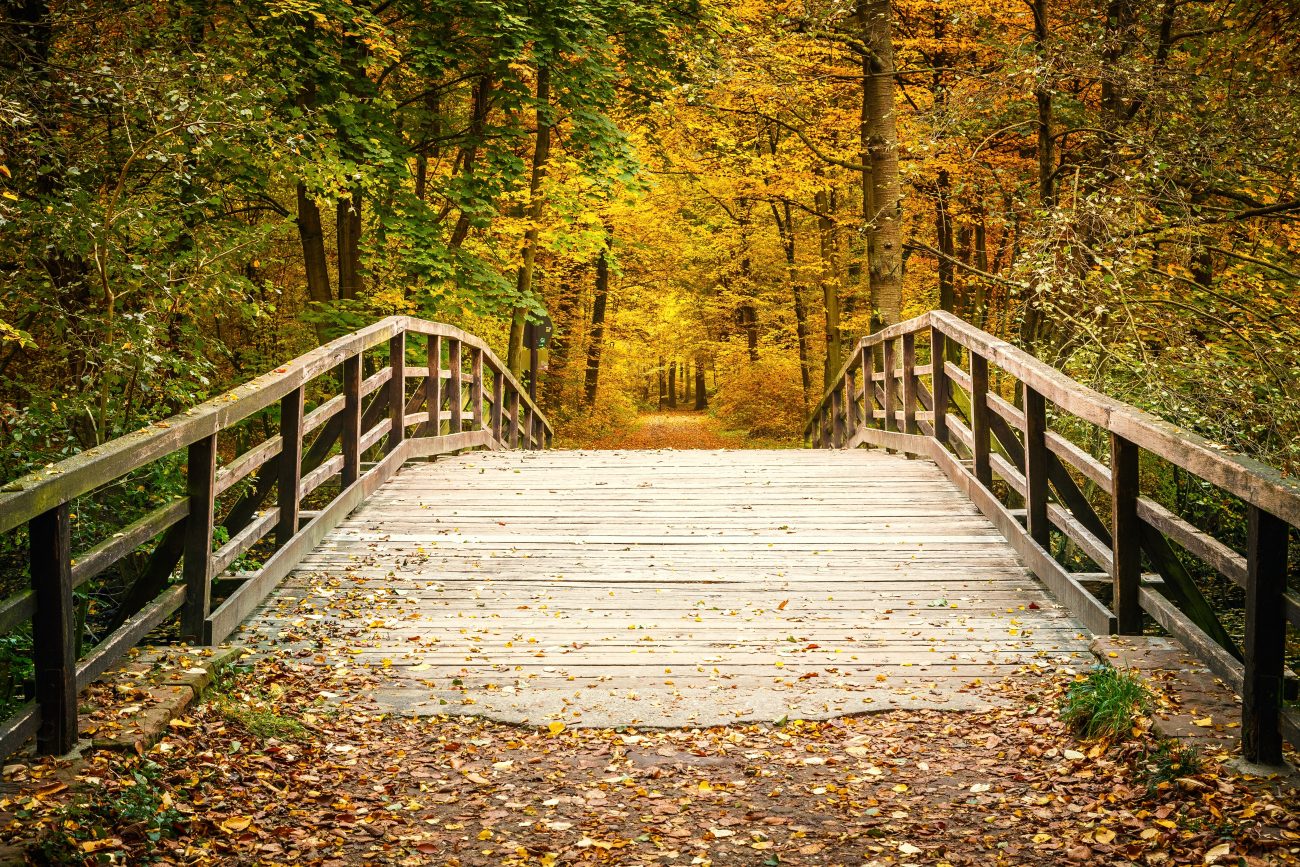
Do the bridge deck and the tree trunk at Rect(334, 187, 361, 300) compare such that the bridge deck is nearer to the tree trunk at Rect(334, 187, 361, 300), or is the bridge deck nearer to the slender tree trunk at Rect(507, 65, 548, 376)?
the tree trunk at Rect(334, 187, 361, 300)

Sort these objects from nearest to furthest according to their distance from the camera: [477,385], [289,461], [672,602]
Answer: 1. [672,602]
2. [289,461]
3. [477,385]

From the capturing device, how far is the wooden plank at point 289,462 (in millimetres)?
5867

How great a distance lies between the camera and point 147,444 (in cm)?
411

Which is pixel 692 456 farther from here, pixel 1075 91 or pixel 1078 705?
pixel 1075 91

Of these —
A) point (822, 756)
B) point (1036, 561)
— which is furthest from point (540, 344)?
point (822, 756)

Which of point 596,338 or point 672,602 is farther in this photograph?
point 596,338

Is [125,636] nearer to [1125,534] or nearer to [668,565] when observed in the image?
[668,565]

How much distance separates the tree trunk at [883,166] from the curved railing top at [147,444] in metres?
7.04

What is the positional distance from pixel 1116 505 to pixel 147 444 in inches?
162

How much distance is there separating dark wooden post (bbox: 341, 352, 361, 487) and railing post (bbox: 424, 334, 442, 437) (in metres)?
2.33

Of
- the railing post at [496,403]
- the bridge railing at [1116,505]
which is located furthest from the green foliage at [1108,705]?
the railing post at [496,403]

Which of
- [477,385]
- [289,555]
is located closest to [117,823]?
[289,555]

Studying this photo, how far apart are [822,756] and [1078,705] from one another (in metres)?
1.03

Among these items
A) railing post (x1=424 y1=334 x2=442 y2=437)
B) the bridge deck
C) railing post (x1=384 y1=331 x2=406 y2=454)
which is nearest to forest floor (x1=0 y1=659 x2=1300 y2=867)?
the bridge deck
